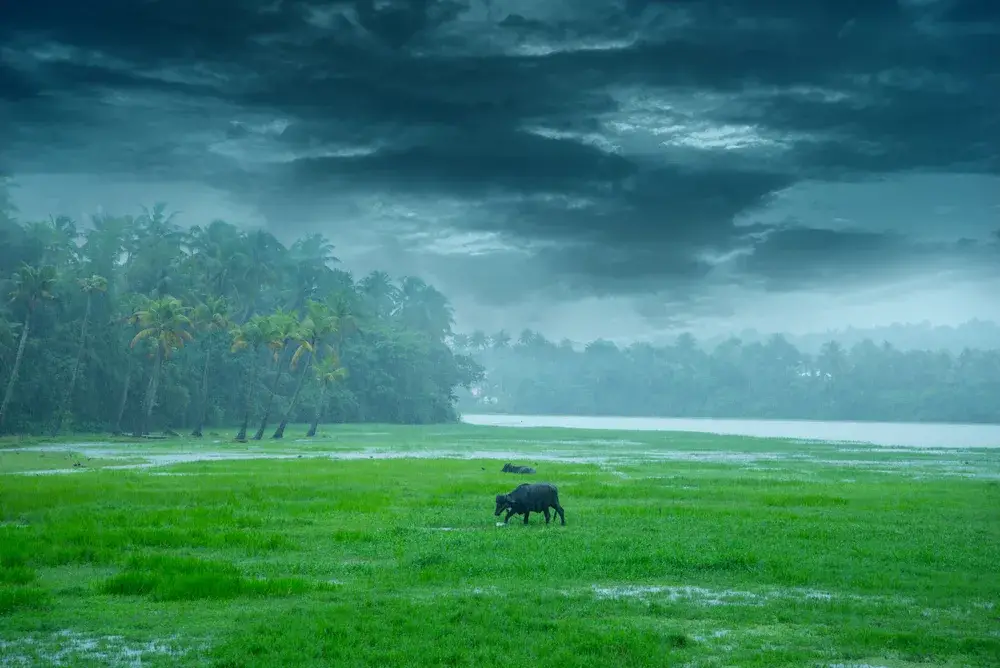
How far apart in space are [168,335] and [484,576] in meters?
79.5

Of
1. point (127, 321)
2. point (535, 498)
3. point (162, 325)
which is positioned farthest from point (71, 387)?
point (535, 498)

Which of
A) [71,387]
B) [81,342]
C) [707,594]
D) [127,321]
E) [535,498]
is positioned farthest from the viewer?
[127,321]

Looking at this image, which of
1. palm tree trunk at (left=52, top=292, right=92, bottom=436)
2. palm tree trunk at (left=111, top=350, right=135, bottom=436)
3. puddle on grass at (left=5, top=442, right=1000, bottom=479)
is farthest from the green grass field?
palm tree trunk at (left=111, top=350, right=135, bottom=436)

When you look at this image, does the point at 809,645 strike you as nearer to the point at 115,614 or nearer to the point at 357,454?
the point at 115,614

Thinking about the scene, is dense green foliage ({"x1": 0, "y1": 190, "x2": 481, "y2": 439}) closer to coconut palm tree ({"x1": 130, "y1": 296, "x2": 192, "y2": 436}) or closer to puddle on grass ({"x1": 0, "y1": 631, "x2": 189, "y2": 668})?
coconut palm tree ({"x1": 130, "y1": 296, "x2": 192, "y2": 436})

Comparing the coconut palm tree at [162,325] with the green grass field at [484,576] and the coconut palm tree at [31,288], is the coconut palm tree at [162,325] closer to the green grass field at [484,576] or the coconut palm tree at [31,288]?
the coconut palm tree at [31,288]

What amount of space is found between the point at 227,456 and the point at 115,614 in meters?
50.0

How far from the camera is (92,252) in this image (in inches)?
4500

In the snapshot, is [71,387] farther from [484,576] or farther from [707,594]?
[707,594]

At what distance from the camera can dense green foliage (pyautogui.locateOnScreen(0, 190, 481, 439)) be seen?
92750mm

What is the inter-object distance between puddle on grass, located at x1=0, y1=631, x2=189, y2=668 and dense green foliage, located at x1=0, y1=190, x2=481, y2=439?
75.5 metres

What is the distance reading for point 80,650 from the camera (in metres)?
13.7

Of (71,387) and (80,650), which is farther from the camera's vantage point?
(71,387)

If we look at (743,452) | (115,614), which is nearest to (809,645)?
(115,614)
